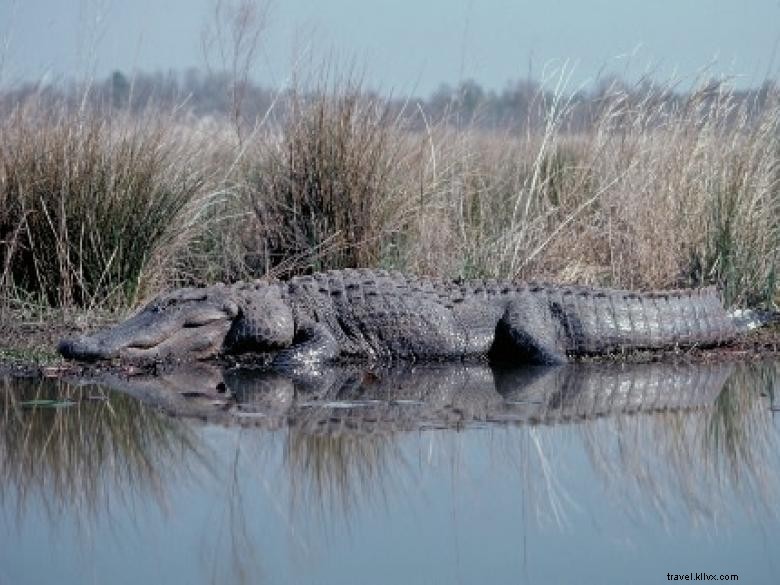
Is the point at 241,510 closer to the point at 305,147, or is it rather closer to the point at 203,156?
the point at 305,147

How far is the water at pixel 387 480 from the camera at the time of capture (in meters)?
4.49

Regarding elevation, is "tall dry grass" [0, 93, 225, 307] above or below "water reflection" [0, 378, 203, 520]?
above

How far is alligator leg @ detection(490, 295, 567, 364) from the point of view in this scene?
8891 mm

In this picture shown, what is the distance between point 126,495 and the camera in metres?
5.37

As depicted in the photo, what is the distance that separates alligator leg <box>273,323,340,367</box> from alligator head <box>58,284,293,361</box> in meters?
0.09

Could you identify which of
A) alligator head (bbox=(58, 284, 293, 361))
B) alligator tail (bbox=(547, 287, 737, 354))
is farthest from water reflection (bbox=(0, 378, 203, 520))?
alligator tail (bbox=(547, 287, 737, 354))

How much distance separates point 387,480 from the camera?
553 centimetres

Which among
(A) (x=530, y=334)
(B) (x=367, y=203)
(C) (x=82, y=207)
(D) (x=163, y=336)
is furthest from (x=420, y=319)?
(C) (x=82, y=207)

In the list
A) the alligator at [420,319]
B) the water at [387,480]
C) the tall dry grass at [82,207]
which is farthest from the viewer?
the tall dry grass at [82,207]

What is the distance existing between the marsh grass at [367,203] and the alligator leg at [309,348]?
A: 1144 mm

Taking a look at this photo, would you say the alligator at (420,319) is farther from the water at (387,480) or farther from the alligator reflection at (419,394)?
the water at (387,480)

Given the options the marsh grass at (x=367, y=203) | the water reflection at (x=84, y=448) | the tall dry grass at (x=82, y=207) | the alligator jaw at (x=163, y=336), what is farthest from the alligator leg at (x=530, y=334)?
the water reflection at (x=84, y=448)

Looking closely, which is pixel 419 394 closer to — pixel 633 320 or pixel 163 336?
pixel 163 336

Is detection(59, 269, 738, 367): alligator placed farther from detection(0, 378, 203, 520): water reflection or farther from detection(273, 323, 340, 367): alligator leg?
detection(0, 378, 203, 520): water reflection
